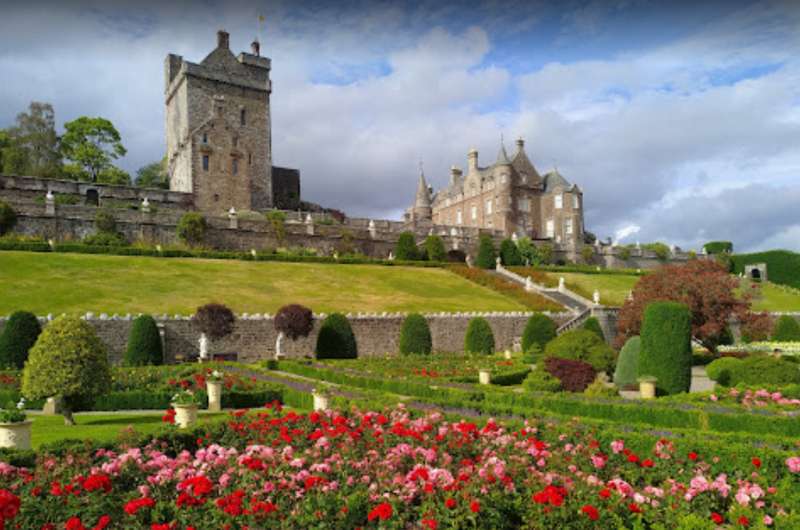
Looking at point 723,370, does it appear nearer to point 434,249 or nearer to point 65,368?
point 65,368

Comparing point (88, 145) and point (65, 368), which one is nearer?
A: point (65, 368)

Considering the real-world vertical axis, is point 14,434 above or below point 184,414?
above

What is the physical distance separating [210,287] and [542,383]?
25609 millimetres

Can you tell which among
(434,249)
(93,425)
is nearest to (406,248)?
(434,249)

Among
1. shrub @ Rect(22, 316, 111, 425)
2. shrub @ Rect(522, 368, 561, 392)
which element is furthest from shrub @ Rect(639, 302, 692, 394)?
shrub @ Rect(22, 316, 111, 425)

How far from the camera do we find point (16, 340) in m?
24.3

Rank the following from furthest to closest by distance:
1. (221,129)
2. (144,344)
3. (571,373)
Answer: (221,129) → (144,344) → (571,373)

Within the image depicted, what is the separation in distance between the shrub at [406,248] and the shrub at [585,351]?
3442cm

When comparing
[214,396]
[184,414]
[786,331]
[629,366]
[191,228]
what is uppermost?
[191,228]

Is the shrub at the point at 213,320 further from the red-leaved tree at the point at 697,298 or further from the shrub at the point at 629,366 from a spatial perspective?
the red-leaved tree at the point at 697,298

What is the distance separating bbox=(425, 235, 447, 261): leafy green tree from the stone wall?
68.7 ft

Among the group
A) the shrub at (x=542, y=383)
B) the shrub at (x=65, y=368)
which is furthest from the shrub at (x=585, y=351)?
the shrub at (x=65, y=368)

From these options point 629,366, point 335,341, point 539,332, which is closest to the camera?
point 629,366

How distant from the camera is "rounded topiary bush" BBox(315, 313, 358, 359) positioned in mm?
30078
